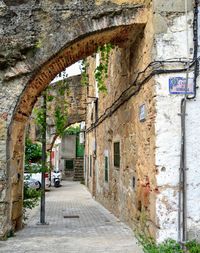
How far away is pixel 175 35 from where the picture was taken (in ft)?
19.4

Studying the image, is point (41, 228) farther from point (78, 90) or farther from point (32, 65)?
point (78, 90)

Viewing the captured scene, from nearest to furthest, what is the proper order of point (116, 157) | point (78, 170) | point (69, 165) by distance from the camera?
point (116, 157) → point (78, 170) → point (69, 165)

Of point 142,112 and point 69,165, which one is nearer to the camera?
point 142,112

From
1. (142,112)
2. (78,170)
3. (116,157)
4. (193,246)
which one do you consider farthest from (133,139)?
(78,170)

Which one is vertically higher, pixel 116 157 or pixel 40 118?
pixel 40 118

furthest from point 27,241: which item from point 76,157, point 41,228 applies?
point 76,157

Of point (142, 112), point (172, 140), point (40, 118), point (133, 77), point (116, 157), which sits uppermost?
point (133, 77)

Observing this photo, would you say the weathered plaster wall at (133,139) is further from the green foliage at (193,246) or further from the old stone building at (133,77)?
the green foliage at (193,246)

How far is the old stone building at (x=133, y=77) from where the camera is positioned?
225 inches

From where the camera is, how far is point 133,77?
300 inches

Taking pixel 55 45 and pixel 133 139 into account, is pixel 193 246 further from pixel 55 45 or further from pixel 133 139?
pixel 55 45

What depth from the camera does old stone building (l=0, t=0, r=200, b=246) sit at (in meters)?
5.71

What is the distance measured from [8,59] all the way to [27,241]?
2885 millimetres

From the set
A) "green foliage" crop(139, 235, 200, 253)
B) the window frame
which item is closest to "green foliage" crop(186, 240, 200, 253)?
"green foliage" crop(139, 235, 200, 253)
